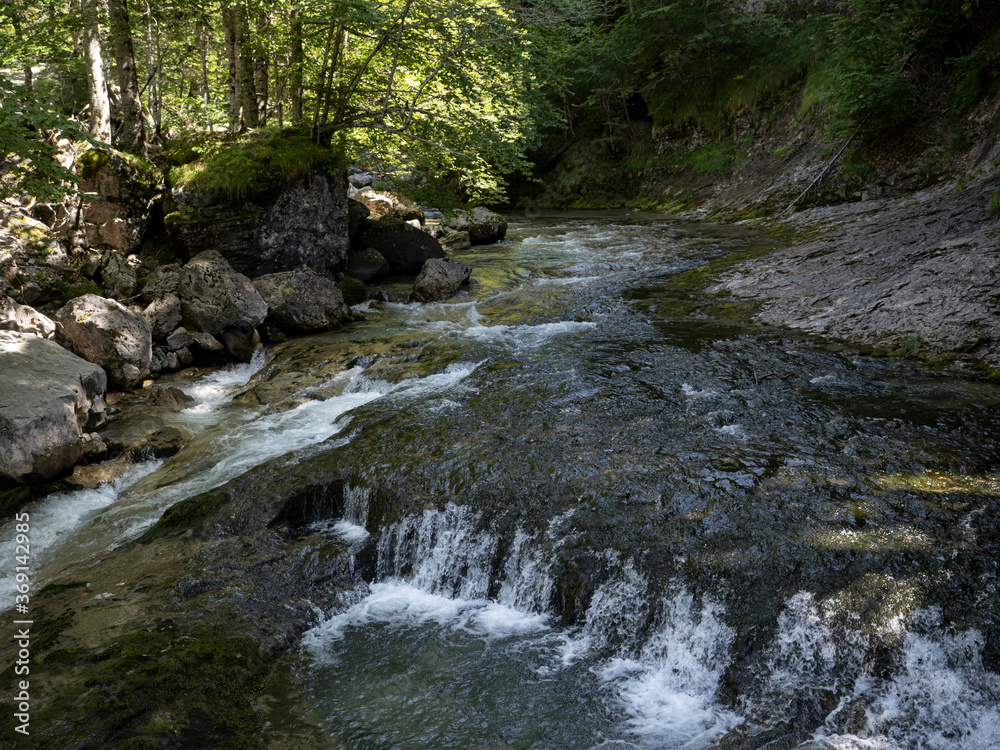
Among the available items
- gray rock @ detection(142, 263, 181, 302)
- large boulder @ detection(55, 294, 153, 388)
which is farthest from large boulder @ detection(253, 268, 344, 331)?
large boulder @ detection(55, 294, 153, 388)

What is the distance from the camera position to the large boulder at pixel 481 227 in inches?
830

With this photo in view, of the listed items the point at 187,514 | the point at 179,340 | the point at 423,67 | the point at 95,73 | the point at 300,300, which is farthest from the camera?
the point at 423,67

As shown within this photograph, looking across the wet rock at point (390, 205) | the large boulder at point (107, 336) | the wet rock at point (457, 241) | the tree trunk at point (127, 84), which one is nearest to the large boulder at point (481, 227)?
the wet rock at point (457, 241)

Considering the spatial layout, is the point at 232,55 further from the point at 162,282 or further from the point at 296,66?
the point at 162,282

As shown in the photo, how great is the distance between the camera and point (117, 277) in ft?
37.4

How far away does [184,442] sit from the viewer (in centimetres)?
837

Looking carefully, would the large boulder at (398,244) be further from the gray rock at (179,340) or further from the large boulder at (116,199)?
the gray rock at (179,340)

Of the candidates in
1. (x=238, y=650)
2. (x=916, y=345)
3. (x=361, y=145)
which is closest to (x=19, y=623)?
(x=238, y=650)

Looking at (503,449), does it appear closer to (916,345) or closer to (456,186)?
(916,345)

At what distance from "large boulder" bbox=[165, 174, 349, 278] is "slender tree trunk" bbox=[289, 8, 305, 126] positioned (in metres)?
2.26

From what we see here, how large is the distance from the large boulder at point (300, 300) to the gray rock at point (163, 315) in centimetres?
156

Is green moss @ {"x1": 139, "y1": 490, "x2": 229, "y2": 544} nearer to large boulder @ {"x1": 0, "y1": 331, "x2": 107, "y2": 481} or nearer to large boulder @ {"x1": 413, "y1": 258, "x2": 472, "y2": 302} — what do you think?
large boulder @ {"x1": 0, "y1": 331, "x2": 107, "y2": 481}

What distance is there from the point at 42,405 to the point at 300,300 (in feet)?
17.9

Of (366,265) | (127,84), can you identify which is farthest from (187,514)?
(127,84)
